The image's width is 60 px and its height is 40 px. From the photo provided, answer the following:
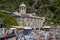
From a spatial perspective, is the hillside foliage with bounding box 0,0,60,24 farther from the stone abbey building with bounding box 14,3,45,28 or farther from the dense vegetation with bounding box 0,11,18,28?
the dense vegetation with bounding box 0,11,18,28

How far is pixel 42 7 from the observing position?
2181 inches

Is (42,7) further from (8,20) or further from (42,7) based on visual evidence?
(8,20)

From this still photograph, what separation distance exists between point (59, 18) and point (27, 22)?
12928mm

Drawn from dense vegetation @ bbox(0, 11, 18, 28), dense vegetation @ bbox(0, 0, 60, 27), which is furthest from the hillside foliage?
dense vegetation @ bbox(0, 11, 18, 28)

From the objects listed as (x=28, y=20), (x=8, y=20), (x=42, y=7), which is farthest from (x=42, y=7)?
(x=8, y=20)

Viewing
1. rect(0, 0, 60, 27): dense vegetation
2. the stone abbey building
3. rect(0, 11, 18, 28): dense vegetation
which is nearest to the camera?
rect(0, 11, 18, 28): dense vegetation

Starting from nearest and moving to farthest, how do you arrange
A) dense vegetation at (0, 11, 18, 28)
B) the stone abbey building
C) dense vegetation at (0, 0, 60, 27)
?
dense vegetation at (0, 11, 18, 28)
the stone abbey building
dense vegetation at (0, 0, 60, 27)

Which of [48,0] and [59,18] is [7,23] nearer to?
[59,18]

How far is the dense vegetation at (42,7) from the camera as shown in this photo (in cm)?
4909

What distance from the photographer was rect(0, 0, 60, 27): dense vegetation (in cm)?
4909

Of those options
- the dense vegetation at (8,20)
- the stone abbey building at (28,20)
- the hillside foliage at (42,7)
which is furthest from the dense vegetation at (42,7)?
the dense vegetation at (8,20)

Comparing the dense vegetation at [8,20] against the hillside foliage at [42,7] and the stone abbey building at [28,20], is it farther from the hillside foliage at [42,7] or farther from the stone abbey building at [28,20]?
the hillside foliage at [42,7]

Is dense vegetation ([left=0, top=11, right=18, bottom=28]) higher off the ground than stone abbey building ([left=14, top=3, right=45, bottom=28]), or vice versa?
dense vegetation ([left=0, top=11, right=18, bottom=28])

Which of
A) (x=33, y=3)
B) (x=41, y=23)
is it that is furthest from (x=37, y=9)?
(x=41, y=23)
